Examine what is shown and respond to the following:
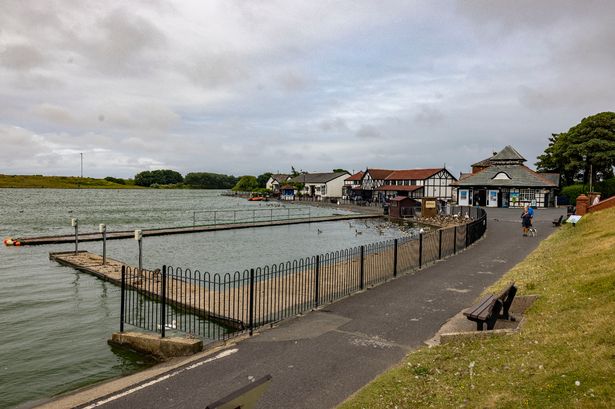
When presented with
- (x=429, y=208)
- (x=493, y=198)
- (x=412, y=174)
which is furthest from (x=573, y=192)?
(x=412, y=174)

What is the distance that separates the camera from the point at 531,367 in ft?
19.6

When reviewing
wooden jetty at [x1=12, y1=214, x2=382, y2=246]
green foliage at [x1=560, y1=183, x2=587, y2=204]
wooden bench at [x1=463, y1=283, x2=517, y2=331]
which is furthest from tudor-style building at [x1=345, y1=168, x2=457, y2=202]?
wooden bench at [x1=463, y1=283, x2=517, y2=331]

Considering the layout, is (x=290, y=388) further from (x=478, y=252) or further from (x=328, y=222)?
(x=328, y=222)

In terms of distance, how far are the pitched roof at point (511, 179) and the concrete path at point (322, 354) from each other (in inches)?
1956

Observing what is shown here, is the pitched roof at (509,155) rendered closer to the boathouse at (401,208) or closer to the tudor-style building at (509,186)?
the tudor-style building at (509,186)

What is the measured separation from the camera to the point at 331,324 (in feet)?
32.3

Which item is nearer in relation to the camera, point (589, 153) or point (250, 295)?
point (250, 295)

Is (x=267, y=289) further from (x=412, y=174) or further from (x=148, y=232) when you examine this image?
(x=412, y=174)

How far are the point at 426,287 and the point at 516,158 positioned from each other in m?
57.6

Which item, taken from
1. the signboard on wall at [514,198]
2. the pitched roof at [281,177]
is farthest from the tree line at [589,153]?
the pitched roof at [281,177]

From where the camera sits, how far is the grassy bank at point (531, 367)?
5.15m

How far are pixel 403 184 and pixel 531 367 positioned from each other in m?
77.8

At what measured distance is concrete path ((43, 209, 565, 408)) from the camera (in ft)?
21.5

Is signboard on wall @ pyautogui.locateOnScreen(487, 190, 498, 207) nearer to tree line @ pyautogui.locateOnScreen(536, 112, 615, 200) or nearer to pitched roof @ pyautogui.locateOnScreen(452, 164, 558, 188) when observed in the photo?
pitched roof @ pyautogui.locateOnScreen(452, 164, 558, 188)
